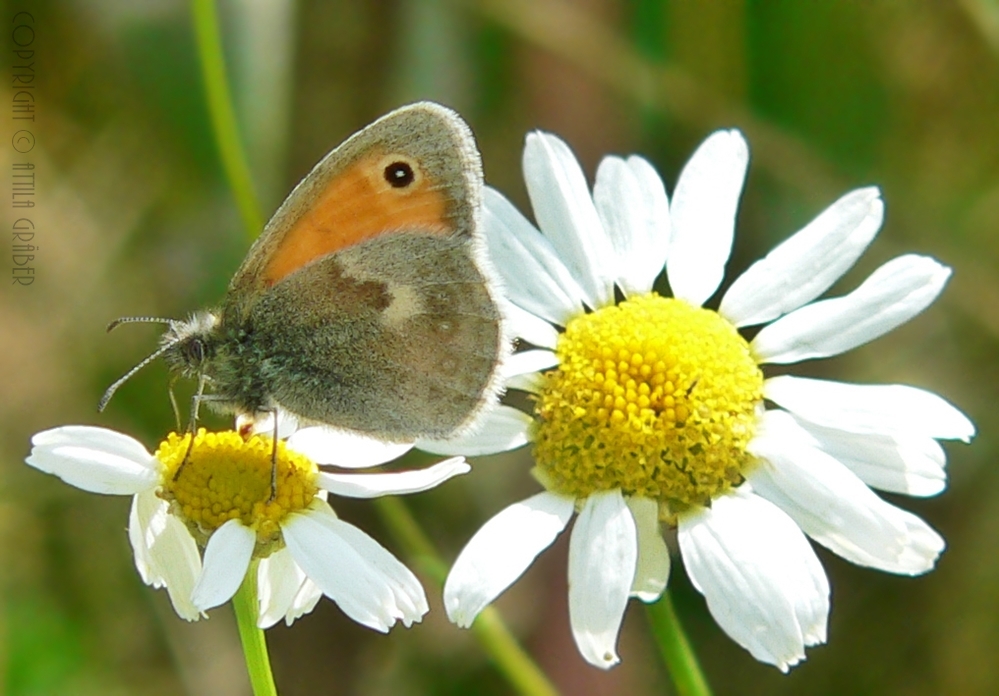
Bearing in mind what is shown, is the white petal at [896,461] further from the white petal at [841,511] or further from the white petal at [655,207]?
the white petal at [655,207]

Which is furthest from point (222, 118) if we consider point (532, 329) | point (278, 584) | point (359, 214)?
point (278, 584)

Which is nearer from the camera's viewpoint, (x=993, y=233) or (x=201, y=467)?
(x=201, y=467)

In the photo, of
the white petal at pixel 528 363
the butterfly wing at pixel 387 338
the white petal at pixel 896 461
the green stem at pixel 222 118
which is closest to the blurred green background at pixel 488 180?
the green stem at pixel 222 118

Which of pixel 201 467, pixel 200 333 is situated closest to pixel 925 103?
pixel 200 333

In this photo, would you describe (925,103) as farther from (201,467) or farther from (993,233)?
(201,467)

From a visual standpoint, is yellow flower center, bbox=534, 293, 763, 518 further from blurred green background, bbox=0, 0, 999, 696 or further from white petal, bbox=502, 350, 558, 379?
blurred green background, bbox=0, 0, 999, 696

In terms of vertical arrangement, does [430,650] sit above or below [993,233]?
below
